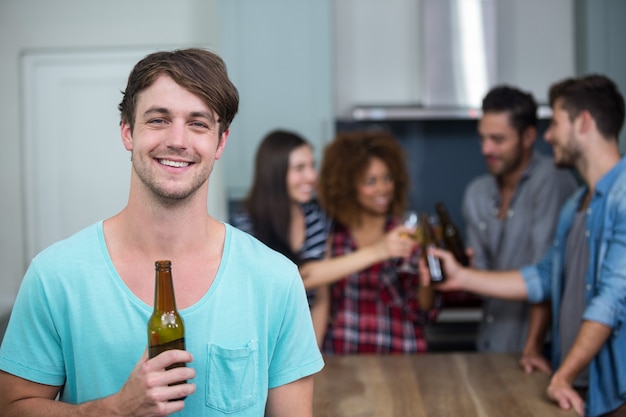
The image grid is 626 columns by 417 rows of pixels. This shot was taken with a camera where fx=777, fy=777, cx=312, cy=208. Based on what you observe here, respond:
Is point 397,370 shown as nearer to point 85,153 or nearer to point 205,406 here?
point 205,406

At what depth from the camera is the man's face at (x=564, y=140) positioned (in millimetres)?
2209

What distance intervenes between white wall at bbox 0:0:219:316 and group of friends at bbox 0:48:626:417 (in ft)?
6.28

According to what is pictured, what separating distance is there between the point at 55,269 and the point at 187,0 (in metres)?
3.49

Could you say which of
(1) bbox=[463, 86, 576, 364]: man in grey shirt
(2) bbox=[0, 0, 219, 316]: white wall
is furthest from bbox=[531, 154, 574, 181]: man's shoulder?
(2) bbox=[0, 0, 219, 316]: white wall

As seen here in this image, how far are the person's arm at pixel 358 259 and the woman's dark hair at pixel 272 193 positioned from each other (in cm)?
Answer: 12

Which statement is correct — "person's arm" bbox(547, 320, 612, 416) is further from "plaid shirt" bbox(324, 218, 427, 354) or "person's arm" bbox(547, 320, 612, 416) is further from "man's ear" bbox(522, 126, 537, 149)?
"man's ear" bbox(522, 126, 537, 149)

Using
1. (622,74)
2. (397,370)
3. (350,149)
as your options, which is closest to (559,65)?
(622,74)

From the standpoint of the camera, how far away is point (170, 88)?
1.21 metres

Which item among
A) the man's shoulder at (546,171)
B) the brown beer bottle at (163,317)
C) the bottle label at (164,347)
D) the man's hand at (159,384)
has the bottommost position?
the man's hand at (159,384)

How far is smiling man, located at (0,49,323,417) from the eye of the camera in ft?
3.96

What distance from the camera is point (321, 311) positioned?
2574 millimetres

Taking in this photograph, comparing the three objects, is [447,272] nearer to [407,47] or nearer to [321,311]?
[321,311]

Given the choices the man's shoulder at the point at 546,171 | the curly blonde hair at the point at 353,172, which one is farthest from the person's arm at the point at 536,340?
the curly blonde hair at the point at 353,172

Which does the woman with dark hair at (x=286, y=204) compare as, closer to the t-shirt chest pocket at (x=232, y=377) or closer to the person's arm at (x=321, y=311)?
the person's arm at (x=321, y=311)
